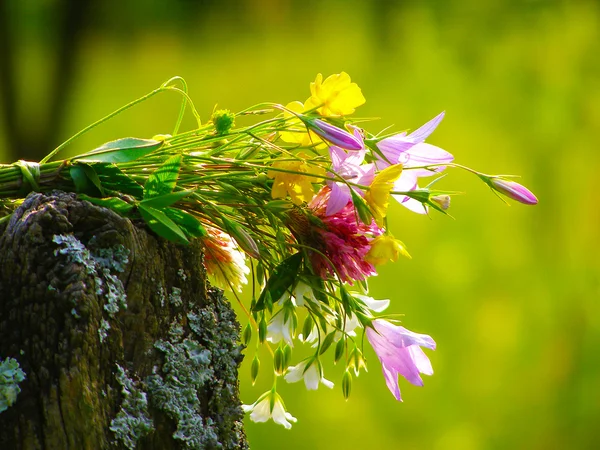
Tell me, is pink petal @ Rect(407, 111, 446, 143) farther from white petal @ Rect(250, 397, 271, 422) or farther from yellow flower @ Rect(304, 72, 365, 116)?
white petal @ Rect(250, 397, 271, 422)

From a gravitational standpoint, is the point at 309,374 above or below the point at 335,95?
below

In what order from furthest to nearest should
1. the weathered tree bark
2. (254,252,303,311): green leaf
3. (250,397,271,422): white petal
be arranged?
(250,397,271,422): white petal < (254,252,303,311): green leaf < the weathered tree bark

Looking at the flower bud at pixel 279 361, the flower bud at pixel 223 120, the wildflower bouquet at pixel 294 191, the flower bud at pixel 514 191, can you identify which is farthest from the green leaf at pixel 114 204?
the flower bud at pixel 514 191

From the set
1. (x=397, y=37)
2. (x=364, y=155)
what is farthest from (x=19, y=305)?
(x=397, y=37)

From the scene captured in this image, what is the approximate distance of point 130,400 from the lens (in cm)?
61

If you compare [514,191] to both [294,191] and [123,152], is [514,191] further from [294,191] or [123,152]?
[123,152]

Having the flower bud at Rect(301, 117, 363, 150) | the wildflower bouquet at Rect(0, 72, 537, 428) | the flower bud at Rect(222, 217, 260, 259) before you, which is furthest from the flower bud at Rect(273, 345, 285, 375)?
the flower bud at Rect(301, 117, 363, 150)

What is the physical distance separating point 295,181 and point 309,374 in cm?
23

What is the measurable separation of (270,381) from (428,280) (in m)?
0.60

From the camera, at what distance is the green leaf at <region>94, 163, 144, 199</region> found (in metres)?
0.68

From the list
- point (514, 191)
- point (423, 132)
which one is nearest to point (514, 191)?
point (514, 191)

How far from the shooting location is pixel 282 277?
68 centimetres

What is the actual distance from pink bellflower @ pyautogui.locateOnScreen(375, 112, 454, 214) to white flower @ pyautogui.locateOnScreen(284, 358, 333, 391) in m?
0.20

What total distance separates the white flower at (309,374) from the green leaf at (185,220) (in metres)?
0.19
